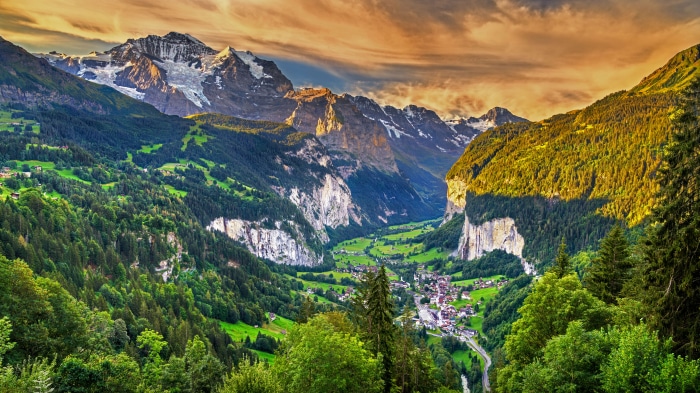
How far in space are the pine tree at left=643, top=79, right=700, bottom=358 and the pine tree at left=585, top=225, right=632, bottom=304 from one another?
22260mm

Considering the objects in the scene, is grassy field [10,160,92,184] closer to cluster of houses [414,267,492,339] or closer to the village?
the village

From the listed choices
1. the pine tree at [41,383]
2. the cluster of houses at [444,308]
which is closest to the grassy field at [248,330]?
the cluster of houses at [444,308]

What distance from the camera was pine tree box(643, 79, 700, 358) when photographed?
2459cm

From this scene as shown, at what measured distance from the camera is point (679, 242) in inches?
998

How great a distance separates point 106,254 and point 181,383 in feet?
209

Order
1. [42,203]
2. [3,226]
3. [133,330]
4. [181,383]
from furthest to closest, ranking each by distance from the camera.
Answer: [42,203] → [3,226] → [133,330] → [181,383]

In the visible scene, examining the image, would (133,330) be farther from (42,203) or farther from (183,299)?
(42,203)

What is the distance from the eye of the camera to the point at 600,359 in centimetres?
2683

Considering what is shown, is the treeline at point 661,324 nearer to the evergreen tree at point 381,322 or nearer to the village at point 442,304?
the evergreen tree at point 381,322

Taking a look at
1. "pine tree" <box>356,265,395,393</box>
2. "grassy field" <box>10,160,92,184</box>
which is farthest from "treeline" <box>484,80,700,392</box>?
"grassy field" <box>10,160,92,184</box>

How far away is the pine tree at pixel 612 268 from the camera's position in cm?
4753

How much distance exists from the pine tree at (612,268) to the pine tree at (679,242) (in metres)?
22.3

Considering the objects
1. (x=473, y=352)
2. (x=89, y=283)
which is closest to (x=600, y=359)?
(x=89, y=283)

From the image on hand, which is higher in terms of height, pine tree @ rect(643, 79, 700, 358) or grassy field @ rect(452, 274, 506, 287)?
pine tree @ rect(643, 79, 700, 358)
